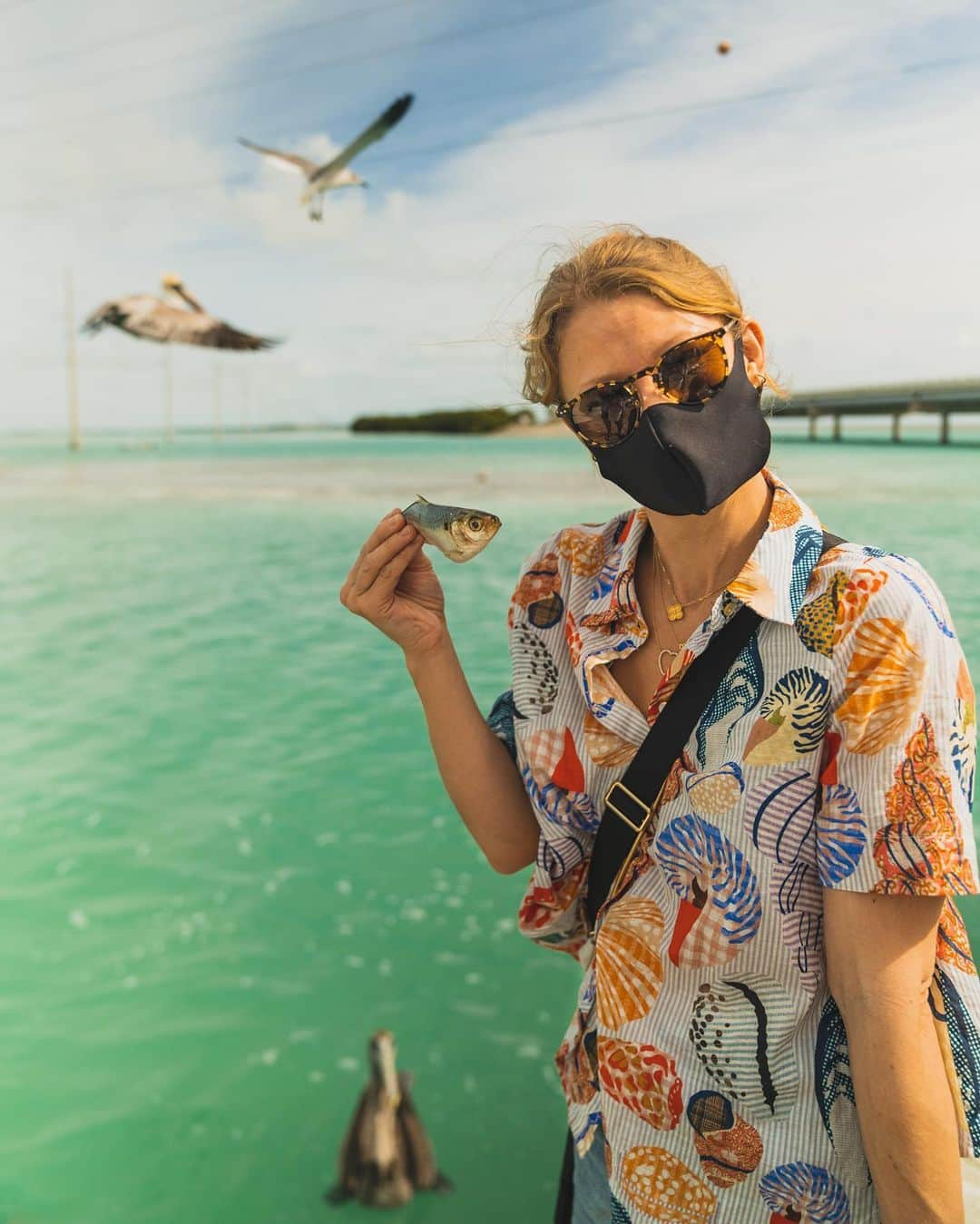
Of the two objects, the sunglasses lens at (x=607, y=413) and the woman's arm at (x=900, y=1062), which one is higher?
the sunglasses lens at (x=607, y=413)

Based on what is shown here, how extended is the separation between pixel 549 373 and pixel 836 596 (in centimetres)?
71

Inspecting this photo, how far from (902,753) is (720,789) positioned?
263mm

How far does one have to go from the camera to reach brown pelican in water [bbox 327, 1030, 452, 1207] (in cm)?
437

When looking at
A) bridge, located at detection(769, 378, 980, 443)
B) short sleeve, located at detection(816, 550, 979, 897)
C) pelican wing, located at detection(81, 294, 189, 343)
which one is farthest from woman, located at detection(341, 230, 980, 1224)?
bridge, located at detection(769, 378, 980, 443)

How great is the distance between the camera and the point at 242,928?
6418 millimetres

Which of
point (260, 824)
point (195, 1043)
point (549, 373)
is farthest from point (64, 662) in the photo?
point (549, 373)

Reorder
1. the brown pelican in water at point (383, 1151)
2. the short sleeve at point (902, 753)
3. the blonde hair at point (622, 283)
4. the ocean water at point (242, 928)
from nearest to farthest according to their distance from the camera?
1. the short sleeve at point (902, 753)
2. the blonde hair at point (622, 283)
3. the brown pelican in water at point (383, 1151)
4. the ocean water at point (242, 928)

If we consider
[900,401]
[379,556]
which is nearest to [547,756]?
[379,556]

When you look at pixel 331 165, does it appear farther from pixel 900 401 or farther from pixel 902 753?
pixel 900 401

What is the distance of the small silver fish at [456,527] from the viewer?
1688mm

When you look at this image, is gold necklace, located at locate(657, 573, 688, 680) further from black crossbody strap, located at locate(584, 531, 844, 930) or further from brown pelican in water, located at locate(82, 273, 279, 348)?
brown pelican in water, located at locate(82, 273, 279, 348)

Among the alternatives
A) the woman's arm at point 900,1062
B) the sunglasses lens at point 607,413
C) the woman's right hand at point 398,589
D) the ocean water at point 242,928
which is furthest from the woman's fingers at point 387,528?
the ocean water at point 242,928

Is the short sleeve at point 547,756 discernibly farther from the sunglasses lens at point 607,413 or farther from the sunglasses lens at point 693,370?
the sunglasses lens at point 693,370

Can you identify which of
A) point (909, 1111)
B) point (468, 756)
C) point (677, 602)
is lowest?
point (909, 1111)
